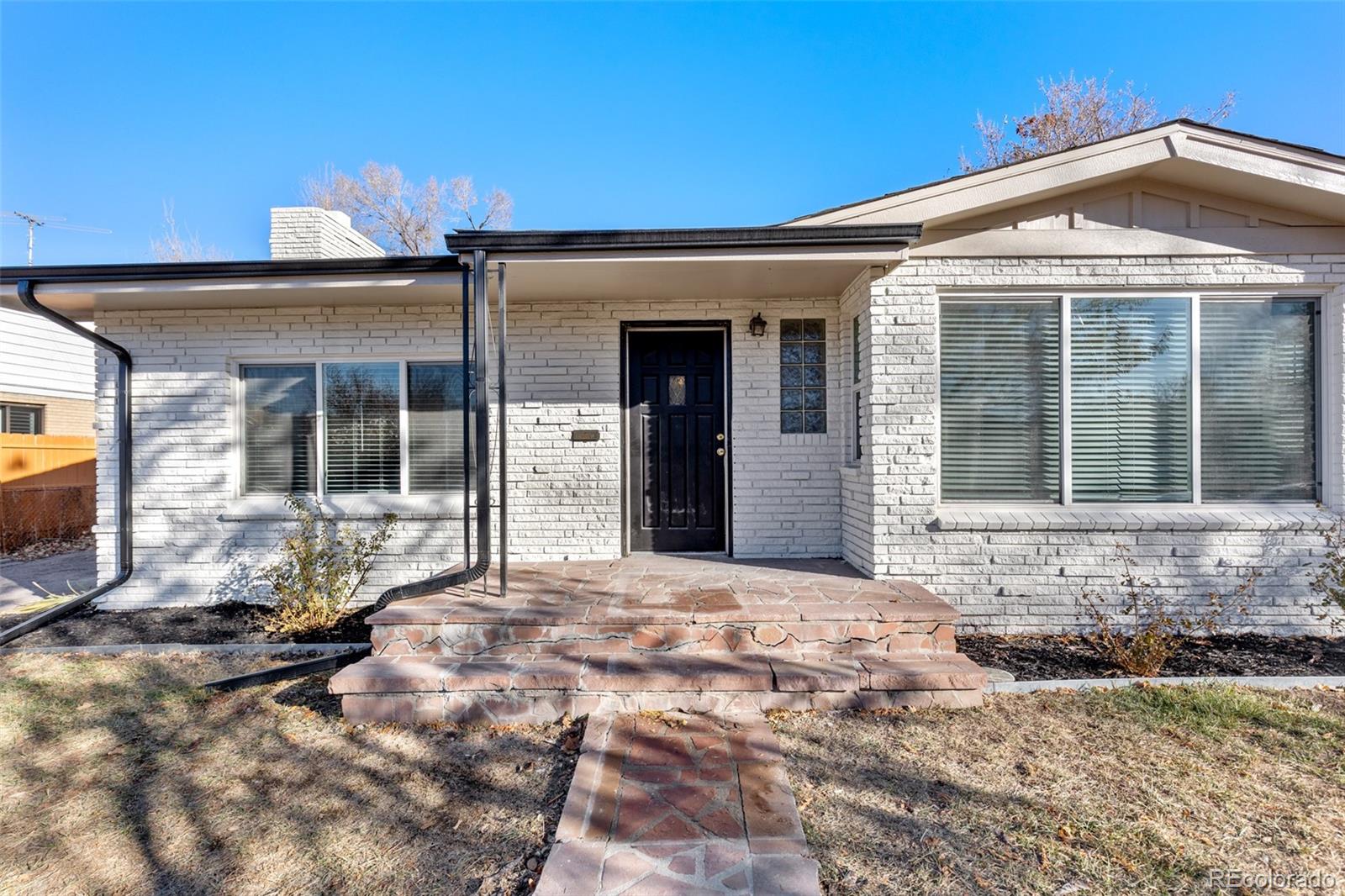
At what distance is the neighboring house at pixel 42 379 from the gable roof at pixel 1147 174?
42.7ft

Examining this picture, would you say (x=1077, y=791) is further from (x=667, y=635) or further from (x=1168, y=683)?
(x=667, y=635)

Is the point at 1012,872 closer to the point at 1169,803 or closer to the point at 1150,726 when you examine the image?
the point at 1169,803

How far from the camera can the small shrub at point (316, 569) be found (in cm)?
482

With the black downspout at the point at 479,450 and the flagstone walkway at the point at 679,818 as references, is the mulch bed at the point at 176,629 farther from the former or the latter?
the flagstone walkway at the point at 679,818

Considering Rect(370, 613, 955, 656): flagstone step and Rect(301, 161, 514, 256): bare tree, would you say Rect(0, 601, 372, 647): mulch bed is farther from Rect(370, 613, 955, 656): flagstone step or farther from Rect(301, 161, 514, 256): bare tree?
Rect(301, 161, 514, 256): bare tree

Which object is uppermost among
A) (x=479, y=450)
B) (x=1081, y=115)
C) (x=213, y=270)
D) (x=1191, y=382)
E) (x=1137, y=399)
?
(x=1081, y=115)

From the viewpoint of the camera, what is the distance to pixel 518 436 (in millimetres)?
5418

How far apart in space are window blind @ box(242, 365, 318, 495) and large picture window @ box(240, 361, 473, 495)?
0.04ft

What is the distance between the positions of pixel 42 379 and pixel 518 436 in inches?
427

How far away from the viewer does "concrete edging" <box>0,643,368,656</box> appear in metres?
4.40

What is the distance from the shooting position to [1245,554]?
4.39 metres

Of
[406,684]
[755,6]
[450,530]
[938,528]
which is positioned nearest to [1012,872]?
[938,528]

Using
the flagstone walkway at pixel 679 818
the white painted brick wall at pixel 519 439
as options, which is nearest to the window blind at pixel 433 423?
the white painted brick wall at pixel 519 439

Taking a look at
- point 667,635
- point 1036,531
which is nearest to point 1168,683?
point 1036,531
